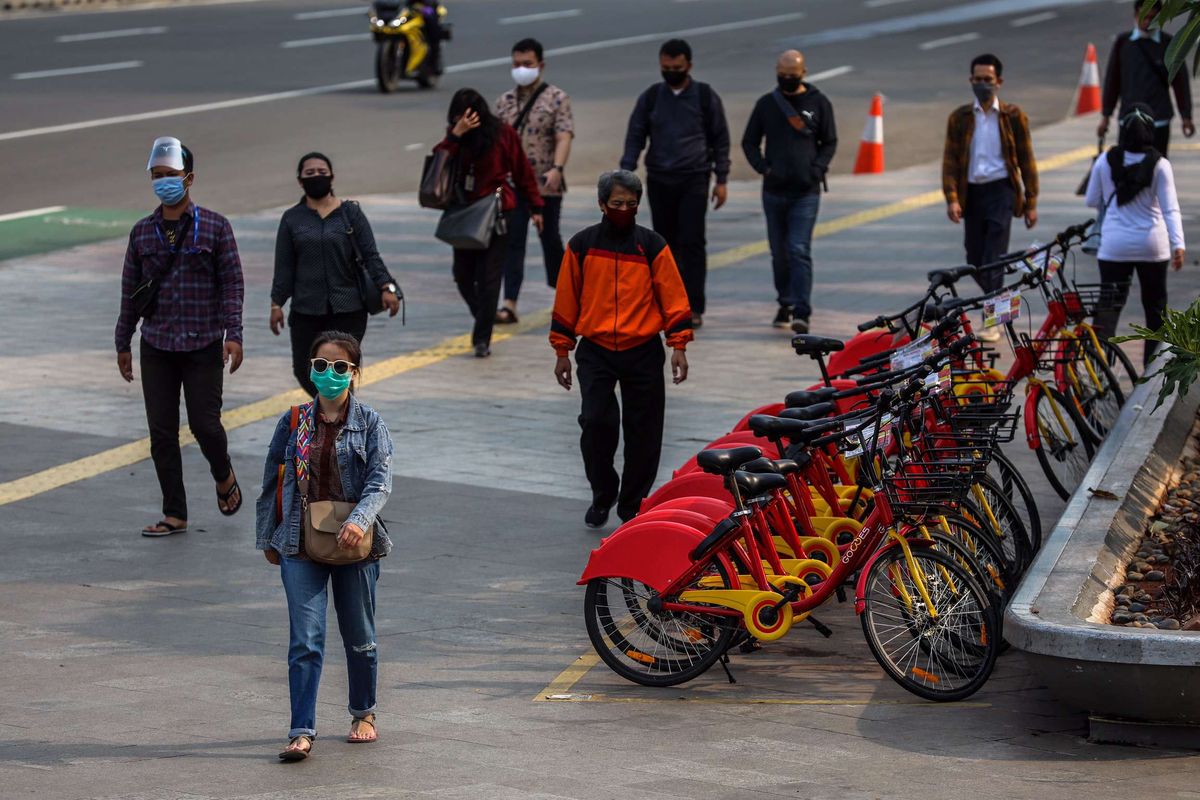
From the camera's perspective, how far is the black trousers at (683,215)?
13812 millimetres

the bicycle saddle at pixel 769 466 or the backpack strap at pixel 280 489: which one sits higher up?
the backpack strap at pixel 280 489

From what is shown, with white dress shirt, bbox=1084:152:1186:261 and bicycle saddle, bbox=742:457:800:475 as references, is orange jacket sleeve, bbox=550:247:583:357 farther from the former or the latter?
white dress shirt, bbox=1084:152:1186:261

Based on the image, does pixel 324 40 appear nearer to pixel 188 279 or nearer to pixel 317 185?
pixel 317 185

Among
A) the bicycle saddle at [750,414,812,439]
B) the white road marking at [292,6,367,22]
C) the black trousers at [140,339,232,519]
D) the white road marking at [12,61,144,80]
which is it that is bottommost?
the black trousers at [140,339,232,519]

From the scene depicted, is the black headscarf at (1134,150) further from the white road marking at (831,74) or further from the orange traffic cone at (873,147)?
the white road marking at (831,74)

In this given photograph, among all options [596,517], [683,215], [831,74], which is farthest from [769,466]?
[831,74]

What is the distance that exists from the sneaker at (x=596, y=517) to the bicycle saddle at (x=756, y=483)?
2.35 metres

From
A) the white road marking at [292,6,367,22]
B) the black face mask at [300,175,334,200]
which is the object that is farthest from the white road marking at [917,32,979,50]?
the black face mask at [300,175,334,200]

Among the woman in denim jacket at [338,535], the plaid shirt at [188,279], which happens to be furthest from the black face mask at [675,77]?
the woman in denim jacket at [338,535]

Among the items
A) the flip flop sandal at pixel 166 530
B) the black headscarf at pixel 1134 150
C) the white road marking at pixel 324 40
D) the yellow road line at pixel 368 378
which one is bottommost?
→ the flip flop sandal at pixel 166 530

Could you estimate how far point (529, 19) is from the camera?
3806 cm

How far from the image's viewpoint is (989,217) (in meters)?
13.4

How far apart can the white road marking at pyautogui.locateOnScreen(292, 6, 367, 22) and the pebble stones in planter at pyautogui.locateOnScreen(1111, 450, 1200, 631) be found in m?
30.8

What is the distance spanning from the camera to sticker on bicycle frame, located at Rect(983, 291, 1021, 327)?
923 centimetres
